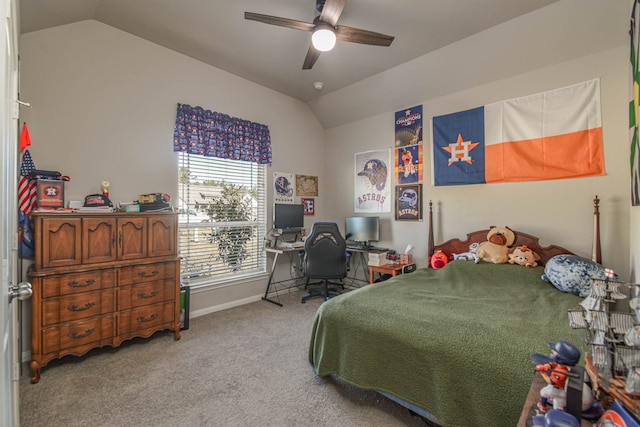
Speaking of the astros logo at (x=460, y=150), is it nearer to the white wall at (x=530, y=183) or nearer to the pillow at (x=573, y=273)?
the white wall at (x=530, y=183)

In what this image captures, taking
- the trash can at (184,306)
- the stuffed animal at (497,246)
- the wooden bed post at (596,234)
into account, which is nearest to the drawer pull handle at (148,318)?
the trash can at (184,306)

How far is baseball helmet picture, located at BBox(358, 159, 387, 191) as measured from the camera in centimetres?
425

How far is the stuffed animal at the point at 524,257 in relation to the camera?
2770mm

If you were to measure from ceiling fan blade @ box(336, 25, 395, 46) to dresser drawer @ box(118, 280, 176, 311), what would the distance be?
9.01ft

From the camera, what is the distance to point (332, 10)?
2123mm

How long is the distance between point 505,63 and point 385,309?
9.49ft

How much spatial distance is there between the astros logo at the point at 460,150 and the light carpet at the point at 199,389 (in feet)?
8.95

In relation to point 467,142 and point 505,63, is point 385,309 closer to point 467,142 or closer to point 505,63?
point 467,142

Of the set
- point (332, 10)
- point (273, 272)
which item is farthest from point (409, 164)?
point (273, 272)

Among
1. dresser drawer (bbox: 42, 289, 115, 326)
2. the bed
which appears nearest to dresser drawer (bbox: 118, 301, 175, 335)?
dresser drawer (bbox: 42, 289, 115, 326)

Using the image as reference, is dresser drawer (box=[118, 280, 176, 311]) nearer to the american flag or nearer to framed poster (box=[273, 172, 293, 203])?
the american flag

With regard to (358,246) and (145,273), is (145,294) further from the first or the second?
(358,246)

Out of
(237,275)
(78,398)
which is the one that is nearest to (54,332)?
(78,398)

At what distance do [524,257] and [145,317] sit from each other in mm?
3664
